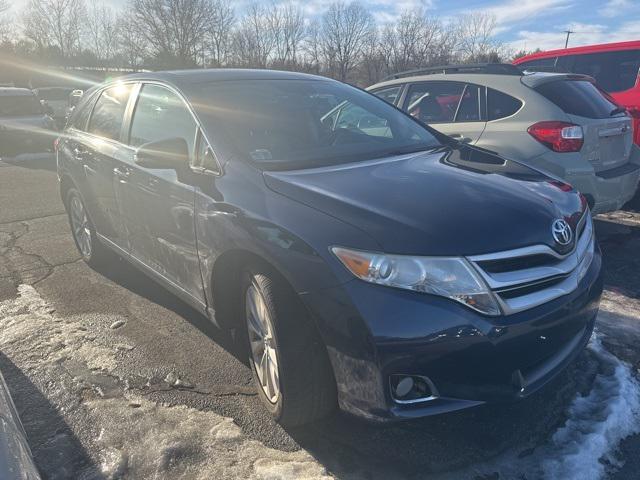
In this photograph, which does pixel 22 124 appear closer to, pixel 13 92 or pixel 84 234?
pixel 13 92

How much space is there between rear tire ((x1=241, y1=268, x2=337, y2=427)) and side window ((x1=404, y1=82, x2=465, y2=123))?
11.7ft

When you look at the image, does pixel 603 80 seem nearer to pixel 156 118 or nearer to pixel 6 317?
pixel 156 118

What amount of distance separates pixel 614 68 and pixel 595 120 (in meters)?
3.09

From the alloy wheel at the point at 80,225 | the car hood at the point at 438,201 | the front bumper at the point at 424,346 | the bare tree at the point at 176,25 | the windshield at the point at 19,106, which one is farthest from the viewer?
the bare tree at the point at 176,25

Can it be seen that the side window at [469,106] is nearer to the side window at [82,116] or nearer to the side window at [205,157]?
the side window at [205,157]

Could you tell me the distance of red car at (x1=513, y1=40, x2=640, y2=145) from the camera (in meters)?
6.25

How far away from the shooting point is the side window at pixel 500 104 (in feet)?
15.2

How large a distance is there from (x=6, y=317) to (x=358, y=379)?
2.93m

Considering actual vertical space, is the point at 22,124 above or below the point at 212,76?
below

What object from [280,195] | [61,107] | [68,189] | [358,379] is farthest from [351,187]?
[61,107]

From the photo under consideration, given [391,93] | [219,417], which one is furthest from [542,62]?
[219,417]

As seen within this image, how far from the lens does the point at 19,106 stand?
1285 centimetres

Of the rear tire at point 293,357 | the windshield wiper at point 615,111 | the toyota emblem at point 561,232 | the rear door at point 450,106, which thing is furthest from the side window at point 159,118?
the windshield wiper at point 615,111

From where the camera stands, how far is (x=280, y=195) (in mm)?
2314
